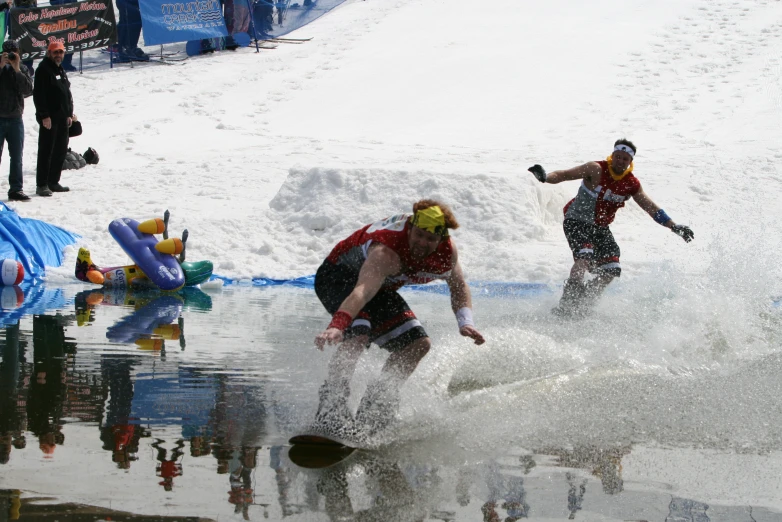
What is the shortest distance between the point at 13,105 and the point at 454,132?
9.08 meters

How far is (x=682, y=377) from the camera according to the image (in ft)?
19.9

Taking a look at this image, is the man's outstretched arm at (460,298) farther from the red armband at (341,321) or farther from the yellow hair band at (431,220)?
the red armband at (341,321)

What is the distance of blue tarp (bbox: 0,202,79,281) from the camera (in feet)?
33.4

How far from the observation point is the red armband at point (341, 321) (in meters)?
4.38

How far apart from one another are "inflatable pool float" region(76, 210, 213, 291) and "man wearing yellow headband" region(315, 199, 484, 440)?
482 cm

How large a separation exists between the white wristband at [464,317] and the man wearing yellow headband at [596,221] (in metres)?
3.66

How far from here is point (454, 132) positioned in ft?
62.2

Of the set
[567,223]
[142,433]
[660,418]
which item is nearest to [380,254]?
[142,433]

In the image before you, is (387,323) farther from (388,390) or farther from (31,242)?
(31,242)

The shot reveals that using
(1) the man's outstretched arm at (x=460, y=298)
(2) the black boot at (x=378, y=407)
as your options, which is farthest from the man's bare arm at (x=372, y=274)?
(2) the black boot at (x=378, y=407)

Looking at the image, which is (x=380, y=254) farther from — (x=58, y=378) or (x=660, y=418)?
(x=58, y=378)

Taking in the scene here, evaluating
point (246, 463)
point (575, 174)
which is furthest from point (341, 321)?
point (575, 174)

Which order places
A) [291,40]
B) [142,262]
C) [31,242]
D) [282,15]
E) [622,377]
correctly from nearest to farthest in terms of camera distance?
[622,377] < [142,262] < [31,242] < [291,40] < [282,15]

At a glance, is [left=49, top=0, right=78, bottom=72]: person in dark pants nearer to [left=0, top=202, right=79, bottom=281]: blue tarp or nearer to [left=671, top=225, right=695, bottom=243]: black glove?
[left=0, top=202, right=79, bottom=281]: blue tarp
